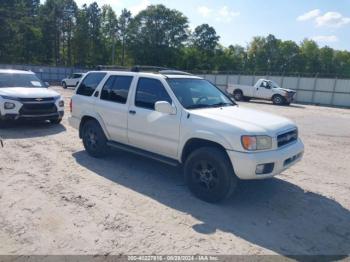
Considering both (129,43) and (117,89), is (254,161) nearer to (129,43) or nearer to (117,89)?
(117,89)

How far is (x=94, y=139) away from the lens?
6.91 m

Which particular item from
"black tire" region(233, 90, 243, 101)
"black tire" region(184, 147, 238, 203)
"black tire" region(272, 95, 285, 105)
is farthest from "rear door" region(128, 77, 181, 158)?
"black tire" region(233, 90, 243, 101)

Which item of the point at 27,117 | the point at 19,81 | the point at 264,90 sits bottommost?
the point at 27,117

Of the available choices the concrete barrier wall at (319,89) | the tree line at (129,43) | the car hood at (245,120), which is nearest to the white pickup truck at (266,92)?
the concrete barrier wall at (319,89)

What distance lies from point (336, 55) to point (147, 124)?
276 feet

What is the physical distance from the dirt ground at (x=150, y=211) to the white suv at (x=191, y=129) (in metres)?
0.48

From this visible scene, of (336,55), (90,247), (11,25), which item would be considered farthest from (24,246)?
(336,55)

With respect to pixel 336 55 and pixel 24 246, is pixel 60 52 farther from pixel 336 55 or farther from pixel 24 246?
pixel 24 246

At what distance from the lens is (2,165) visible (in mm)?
6254

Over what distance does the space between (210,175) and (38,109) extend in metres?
6.62

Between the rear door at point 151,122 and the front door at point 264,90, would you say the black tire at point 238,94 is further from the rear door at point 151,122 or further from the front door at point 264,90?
the rear door at point 151,122

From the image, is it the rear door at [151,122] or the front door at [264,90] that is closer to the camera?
the rear door at [151,122]

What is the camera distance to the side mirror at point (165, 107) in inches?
203

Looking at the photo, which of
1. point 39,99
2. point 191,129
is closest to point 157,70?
point 191,129
